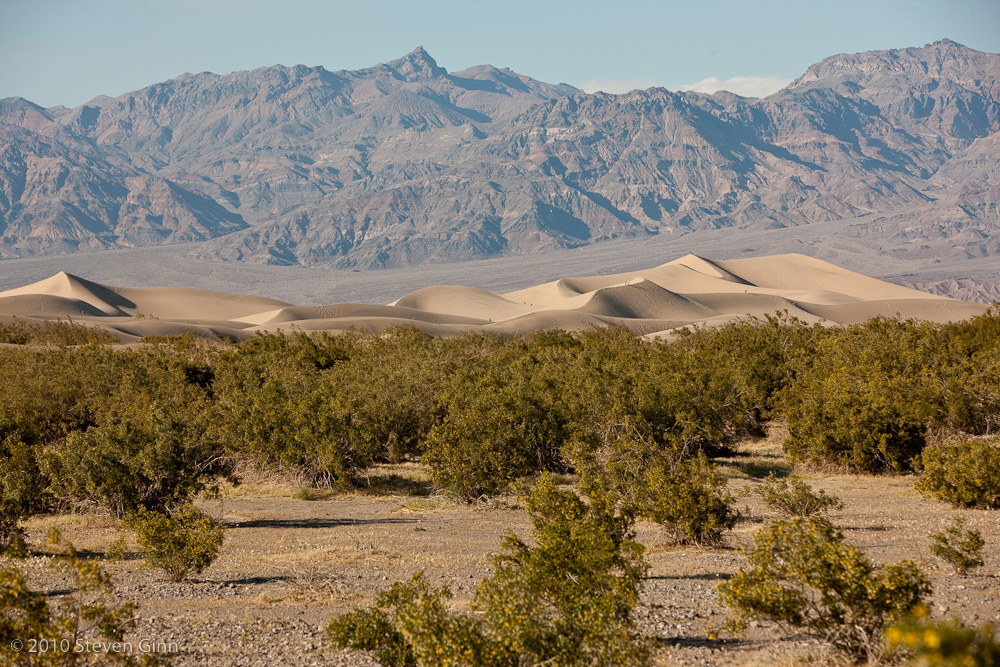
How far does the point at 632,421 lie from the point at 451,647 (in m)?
19.1

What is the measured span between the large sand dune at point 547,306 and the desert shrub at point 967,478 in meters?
60.6

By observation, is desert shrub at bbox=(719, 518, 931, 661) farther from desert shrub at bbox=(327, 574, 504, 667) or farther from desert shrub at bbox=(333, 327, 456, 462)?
desert shrub at bbox=(333, 327, 456, 462)

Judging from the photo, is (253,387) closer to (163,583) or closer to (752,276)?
(163,583)

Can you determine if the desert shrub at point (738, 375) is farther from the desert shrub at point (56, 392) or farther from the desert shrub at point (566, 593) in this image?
the desert shrub at point (56, 392)

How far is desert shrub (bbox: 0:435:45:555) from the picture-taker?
1448 centimetres

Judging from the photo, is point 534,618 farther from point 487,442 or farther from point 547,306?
point 547,306

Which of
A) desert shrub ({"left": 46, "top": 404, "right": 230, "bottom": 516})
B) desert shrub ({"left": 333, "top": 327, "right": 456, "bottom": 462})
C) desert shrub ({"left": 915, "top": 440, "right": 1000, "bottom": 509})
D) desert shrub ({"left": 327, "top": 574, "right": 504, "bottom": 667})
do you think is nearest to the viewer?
desert shrub ({"left": 327, "top": 574, "right": 504, "bottom": 667})

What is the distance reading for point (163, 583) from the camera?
12281 mm

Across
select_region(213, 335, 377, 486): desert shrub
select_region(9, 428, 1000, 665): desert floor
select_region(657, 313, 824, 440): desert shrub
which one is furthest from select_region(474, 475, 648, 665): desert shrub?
select_region(657, 313, 824, 440): desert shrub

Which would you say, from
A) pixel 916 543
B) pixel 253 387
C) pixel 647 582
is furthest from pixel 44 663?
pixel 253 387

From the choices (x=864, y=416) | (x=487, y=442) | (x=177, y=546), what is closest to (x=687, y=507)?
(x=487, y=442)

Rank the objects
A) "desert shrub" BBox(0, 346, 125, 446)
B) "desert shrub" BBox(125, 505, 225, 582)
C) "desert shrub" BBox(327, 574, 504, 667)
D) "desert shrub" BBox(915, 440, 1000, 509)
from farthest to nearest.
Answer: "desert shrub" BBox(0, 346, 125, 446), "desert shrub" BBox(915, 440, 1000, 509), "desert shrub" BBox(125, 505, 225, 582), "desert shrub" BBox(327, 574, 504, 667)

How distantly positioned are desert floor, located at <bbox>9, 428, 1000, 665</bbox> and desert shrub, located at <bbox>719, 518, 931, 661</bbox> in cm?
37

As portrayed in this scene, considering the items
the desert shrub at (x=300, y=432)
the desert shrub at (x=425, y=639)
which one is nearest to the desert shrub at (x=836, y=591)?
the desert shrub at (x=425, y=639)
